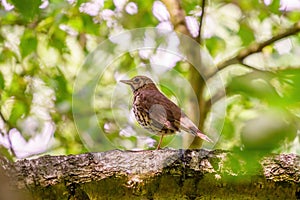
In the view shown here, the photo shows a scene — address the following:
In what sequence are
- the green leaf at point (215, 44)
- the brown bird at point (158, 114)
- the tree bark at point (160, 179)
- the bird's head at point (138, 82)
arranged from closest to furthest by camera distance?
1. the tree bark at point (160, 179)
2. the brown bird at point (158, 114)
3. the bird's head at point (138, 82)
4. the green leaf at point (215, 44)

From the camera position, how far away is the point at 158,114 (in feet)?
8.87

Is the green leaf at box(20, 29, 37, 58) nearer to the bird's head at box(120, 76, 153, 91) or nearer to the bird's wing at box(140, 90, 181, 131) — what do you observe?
the bird's head at box(120, 76, 153, 91)

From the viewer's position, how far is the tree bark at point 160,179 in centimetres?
166

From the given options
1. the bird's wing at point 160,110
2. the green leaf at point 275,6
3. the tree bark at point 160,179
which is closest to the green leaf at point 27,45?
the bird's wing at point 160,110

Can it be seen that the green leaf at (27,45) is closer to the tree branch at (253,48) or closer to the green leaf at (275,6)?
the tree branch at (253,48)

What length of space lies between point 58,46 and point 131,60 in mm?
569

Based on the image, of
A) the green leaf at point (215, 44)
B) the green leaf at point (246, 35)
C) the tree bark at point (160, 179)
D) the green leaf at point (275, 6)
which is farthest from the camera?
the green leaf at point (215, 44)

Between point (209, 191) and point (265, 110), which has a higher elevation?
point (265, 110)

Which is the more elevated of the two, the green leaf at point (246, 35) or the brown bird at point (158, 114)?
the green leaf at point (246, 35)

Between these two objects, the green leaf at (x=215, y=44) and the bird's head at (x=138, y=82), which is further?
the green leaf at (x=215, y=44)

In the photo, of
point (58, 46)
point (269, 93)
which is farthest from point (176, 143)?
point (269, 93)

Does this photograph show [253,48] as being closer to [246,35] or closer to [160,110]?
[246,35]

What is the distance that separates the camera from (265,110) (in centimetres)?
109

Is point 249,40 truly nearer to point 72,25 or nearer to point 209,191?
point 72,25
